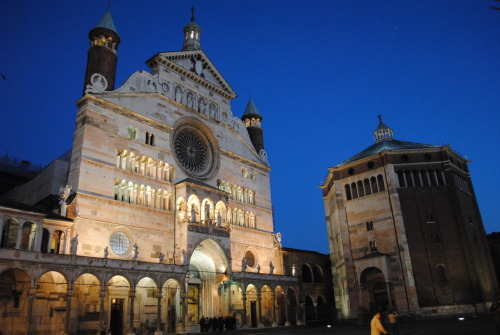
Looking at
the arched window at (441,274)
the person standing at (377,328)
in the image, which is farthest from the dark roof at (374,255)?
the person standing at (377,328)

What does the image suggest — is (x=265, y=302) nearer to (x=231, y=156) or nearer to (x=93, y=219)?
(x=231, y=156)

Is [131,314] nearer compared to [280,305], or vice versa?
[131,314]

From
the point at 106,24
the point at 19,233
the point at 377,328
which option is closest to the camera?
the point at 377,328

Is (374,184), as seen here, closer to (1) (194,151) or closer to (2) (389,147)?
(2) (389,147)

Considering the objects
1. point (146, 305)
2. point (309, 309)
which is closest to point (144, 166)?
point (146, 305)

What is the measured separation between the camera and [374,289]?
128 feet

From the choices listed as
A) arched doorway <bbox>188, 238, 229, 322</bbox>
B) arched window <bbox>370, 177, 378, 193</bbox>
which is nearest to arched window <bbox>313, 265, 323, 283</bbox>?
arched window <bbox>370, 177, 378, 193</bbox>

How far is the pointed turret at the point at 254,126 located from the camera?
48.3 meters

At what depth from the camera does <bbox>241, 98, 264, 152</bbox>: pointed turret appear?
48266mm

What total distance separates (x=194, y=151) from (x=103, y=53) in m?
11.6

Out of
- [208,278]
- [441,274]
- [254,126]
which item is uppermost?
[254,126]

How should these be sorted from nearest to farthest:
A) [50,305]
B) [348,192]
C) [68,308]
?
[68,308] < [50,305] < [348,192]

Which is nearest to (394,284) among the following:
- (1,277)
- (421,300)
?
(421,300)

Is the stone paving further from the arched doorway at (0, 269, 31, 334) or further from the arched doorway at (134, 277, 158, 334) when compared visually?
the arched doorway at (0, 269, 31, 334)
